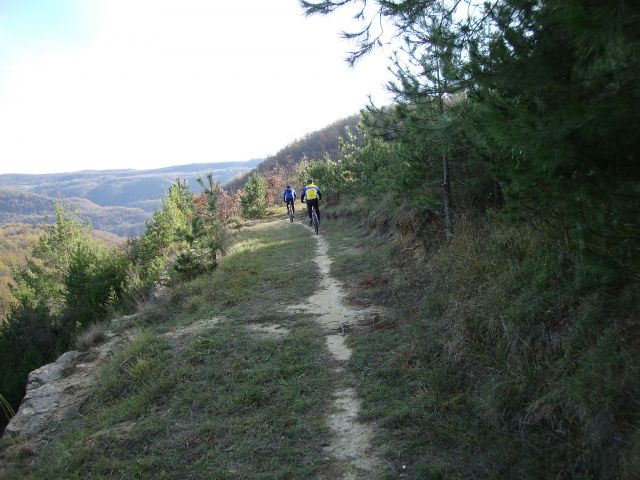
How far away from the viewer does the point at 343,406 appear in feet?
14.6

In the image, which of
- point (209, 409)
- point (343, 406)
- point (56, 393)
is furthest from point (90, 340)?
point (343, 406)

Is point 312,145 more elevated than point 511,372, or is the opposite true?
point 312,145

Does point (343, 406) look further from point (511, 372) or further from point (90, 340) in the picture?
point (90, 340)

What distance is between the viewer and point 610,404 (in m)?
2.65

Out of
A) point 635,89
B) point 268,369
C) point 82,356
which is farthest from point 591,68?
point 82,356

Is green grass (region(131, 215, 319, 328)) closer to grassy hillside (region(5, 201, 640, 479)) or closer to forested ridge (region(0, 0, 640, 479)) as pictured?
grassy hillside (region(5, 201, 640, 479))

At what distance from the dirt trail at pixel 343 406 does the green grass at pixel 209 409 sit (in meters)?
0.14

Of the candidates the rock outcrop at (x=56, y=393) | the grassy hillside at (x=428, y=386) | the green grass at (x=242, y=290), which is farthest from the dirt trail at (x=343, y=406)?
the rock outcrop at (x=56, y=393)

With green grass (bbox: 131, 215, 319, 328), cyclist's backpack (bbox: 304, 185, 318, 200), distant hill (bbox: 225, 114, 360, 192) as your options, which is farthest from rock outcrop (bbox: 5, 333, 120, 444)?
distant hill (bbox: 225, 114, 360, 192)

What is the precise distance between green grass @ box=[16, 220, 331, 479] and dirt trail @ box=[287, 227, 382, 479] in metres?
0.14

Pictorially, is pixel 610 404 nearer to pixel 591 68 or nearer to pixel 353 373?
pixel 591 68

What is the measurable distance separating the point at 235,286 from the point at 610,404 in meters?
7.98

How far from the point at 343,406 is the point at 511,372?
1.73m

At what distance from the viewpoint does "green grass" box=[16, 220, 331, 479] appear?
152 inches
